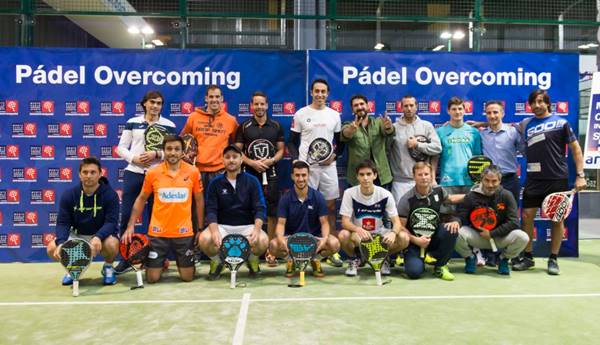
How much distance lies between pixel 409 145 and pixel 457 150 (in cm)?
58

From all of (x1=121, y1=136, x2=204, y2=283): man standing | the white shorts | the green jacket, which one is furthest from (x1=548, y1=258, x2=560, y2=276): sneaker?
(x1=121, y1=136, x2=204, y2=283): man standing

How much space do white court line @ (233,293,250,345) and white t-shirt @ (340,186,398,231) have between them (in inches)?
57.4

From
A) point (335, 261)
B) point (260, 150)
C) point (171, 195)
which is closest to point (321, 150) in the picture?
point (260, 150)

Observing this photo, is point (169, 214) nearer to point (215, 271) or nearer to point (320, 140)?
point (215, 271)

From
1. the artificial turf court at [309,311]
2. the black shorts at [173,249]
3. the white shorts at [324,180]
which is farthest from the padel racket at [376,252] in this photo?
the black shorts at [173,249]

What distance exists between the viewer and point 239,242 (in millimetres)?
4613

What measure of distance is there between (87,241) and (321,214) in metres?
2.31

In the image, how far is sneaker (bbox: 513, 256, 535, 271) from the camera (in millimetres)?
5402

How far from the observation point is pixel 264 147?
5.55 m

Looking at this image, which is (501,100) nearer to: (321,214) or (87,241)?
(321,214)

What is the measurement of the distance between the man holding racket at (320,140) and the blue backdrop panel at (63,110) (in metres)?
0.64

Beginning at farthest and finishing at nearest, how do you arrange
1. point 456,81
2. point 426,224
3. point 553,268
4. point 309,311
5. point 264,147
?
point 456,81, point 264,147, point 553,268, point 426,224, point 309,311

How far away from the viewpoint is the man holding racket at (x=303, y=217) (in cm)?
497

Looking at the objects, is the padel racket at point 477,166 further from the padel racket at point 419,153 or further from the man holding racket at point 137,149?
the man holding racket at point 137,149
